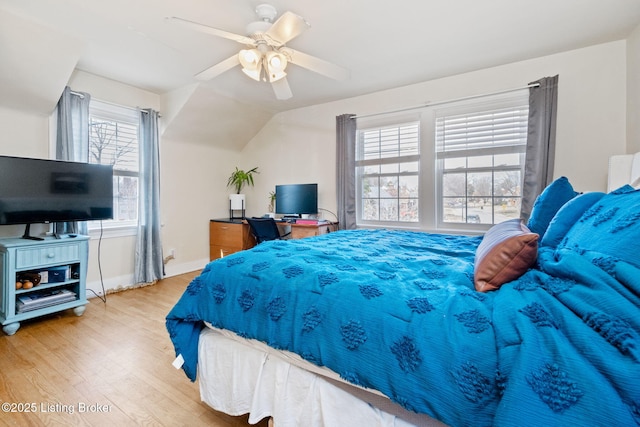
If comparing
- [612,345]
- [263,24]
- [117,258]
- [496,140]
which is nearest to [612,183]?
[496,140]

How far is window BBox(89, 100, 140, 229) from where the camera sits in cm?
339

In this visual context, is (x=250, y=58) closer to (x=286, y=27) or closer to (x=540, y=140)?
(x=286, y=27)

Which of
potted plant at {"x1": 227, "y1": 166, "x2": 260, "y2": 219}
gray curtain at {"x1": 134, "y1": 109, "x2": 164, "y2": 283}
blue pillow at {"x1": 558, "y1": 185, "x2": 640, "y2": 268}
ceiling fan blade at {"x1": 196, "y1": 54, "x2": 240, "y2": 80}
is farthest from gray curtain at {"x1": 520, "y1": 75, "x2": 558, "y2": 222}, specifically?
gray curtain at {"x1": 134, "y1": 109, "x2": 164, "y2": 283}

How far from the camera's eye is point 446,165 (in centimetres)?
347

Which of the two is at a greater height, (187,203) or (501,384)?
(187,203)

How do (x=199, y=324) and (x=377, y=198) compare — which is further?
(x=377, y=198)

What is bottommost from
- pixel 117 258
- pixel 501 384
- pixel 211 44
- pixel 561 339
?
pixel 117 258

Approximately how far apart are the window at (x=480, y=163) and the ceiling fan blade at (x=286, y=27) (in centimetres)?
223

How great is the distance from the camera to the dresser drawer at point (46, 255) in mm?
2424

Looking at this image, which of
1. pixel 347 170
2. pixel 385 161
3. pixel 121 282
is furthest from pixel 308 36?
pixel 121 282

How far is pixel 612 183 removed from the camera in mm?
Answer: 2389

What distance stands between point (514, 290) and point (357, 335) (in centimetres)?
54

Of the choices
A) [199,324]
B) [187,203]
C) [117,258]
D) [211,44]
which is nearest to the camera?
[199,324]

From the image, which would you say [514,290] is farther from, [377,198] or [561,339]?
[377,198]
